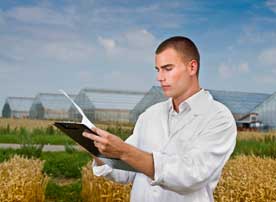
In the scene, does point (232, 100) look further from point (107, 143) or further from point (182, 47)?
point (107, 143)

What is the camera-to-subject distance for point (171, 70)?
182 centimetres

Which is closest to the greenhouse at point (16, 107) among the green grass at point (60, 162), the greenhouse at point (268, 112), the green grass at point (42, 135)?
the greenhouse at point (268, 112)

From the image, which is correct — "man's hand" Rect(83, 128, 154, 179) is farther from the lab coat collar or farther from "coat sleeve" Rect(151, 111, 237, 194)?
the lab coat collar

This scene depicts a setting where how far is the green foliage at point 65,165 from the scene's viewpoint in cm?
905

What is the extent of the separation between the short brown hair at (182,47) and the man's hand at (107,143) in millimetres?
402

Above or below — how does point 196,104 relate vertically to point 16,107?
below

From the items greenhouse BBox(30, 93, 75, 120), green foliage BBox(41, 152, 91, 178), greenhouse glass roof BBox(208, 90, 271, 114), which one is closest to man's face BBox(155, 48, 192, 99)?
green foliage BBox(41, 152, 91, 178)

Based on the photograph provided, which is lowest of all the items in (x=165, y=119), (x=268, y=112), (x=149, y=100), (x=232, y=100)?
(x=165, y=119)

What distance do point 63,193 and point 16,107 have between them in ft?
90.8

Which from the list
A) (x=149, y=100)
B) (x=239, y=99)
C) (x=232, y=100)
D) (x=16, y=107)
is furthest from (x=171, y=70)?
(x=16, y=107)

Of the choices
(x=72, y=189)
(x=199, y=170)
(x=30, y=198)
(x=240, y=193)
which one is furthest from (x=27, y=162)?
(x=199, y=170)

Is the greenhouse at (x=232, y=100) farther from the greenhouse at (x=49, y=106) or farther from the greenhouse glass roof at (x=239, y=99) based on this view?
the greenhouse at (x=49, y=106)

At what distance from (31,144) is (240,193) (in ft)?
22.5

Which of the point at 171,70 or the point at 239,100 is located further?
the point at 239,100
